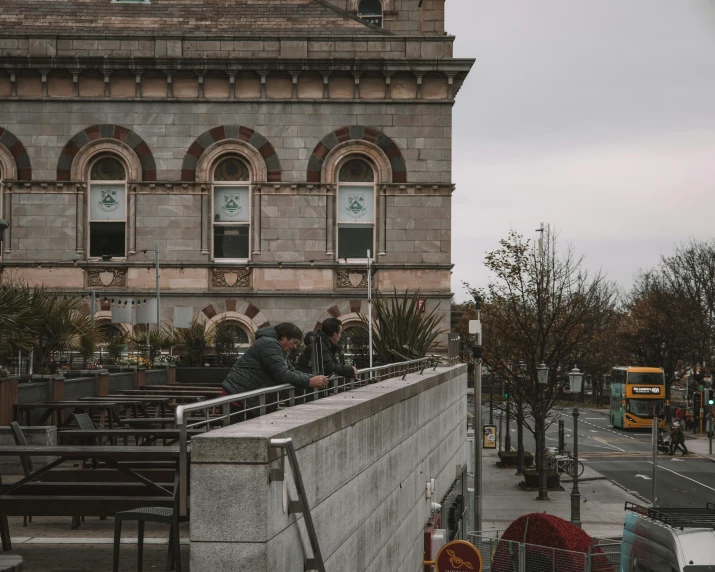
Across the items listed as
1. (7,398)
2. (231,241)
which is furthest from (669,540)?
(231,241)

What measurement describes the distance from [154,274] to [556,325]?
22.5m

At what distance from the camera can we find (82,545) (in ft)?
30.9

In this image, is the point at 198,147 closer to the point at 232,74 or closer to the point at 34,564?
the point at 232,74

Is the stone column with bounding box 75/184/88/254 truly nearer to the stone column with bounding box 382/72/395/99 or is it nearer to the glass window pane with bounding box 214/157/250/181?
the glass window pane with bounding box 214/157/250/181

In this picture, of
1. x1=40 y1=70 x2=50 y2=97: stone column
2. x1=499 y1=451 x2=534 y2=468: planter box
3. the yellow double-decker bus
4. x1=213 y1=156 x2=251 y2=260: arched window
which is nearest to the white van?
x1=213 y1=156 x2=251 y2=260: arched window

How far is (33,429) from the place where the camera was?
1387 centimetres

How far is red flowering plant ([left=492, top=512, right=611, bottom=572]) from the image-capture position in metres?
22.9

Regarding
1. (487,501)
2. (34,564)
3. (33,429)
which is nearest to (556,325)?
(487,501)

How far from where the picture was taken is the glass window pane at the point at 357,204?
38.6 m

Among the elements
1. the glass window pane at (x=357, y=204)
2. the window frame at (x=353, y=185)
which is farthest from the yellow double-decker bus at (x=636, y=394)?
the glass window pane at (x=357, y=204)

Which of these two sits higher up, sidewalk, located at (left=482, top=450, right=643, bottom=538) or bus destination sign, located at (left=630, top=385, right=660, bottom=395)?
bus destination sign, located at (left=630, top=385, right=660, bottom=395)

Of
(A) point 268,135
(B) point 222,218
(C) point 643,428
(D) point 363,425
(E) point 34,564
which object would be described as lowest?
(C) point 643,428

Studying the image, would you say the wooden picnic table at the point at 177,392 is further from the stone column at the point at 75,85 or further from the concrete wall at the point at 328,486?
the stone column at the point at 75,85

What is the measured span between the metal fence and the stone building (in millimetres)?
14662
